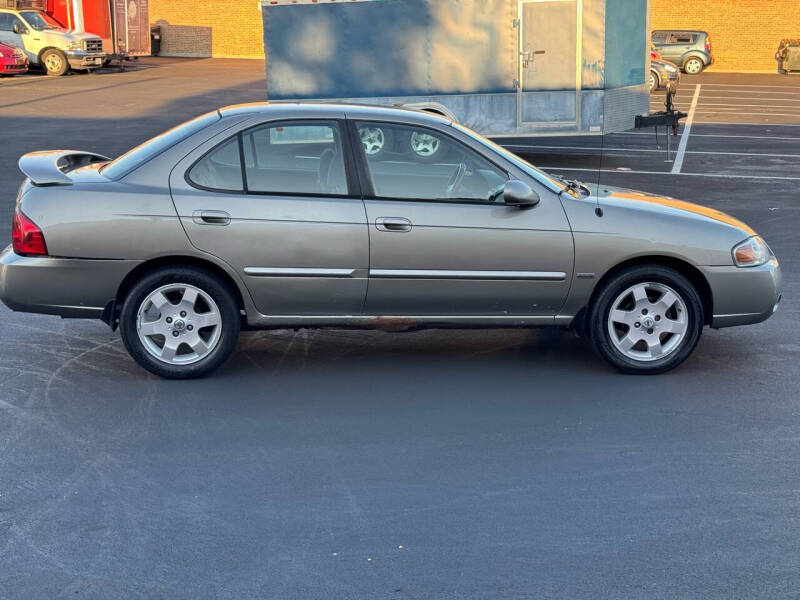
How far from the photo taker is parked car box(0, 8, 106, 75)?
116ft

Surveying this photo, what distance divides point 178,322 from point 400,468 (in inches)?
77.4

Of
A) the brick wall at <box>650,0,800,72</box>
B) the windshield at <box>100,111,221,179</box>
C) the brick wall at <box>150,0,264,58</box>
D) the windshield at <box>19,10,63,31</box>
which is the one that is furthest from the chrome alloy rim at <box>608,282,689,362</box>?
the brick wall at <box>150,0,264,58</box>

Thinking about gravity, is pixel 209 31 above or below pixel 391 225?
above

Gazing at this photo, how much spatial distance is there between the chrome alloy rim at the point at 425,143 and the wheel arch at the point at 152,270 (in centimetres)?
135

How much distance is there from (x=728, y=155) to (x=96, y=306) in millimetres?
13833

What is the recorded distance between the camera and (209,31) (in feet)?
159

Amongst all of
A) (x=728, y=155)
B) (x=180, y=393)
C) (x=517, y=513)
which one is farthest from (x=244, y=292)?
(x=728, y=155)

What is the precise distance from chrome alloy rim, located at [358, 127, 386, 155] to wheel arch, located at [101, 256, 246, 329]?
114cm

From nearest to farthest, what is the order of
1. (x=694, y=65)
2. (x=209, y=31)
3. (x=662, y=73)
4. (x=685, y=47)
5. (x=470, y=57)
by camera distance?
1. (x=470, y=57)
2. (x=662, y=73)
3. (x=685, y=47)
4. (x=694, y=65)
5. (x=209, y=31)

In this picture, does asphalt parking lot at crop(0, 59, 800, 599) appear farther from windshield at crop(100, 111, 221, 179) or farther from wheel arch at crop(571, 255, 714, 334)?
windshield at crop(100, 111, 221, 179)

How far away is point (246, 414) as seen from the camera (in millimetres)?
6312

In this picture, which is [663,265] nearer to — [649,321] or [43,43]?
[649,321]

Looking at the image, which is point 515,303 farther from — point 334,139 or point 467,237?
point 334,139

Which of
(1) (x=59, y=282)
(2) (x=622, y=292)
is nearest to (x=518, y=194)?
(2) (x=622, y=292)
